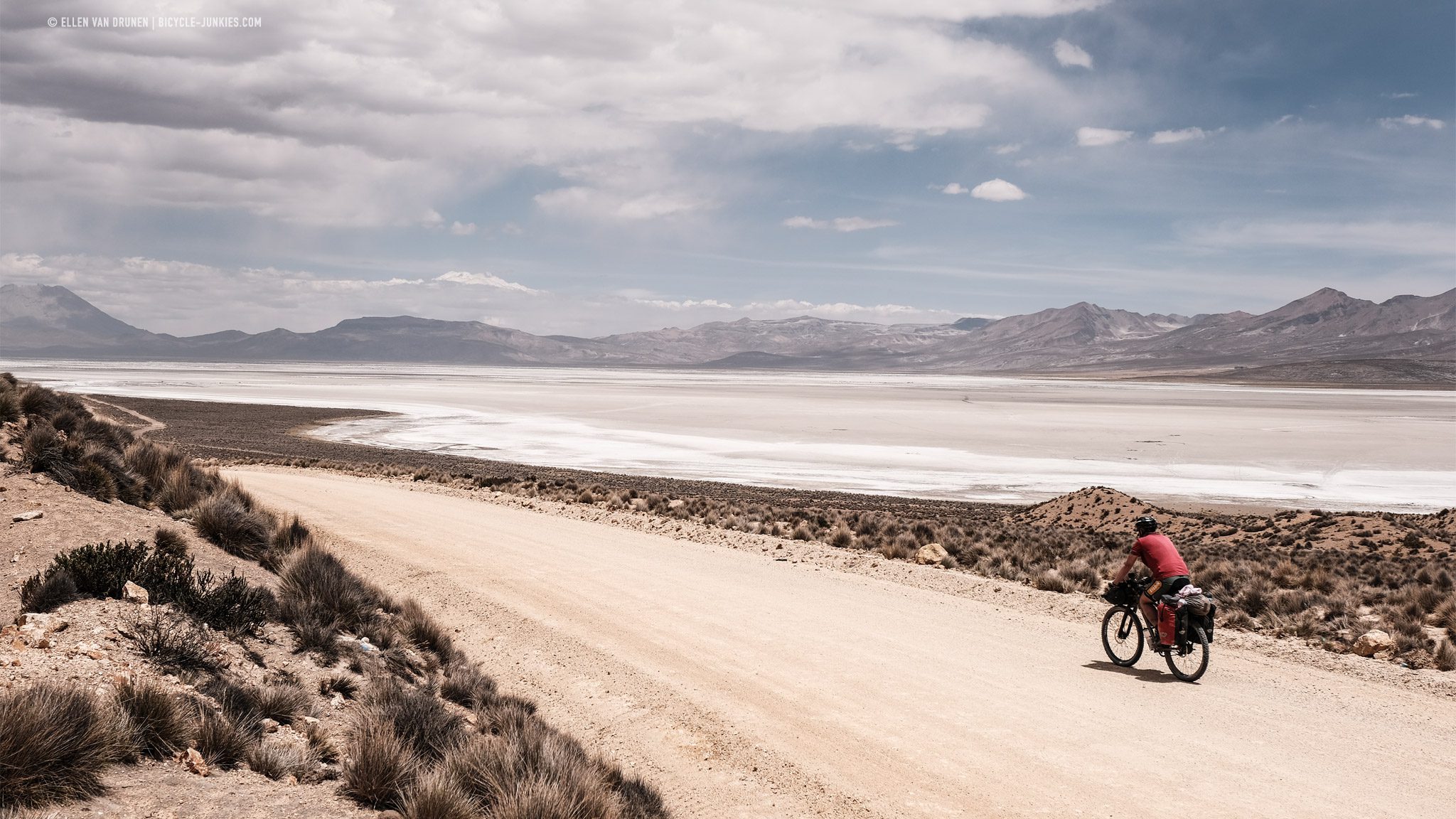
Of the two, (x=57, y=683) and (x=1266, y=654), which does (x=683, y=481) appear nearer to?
(x=1266, y=654)

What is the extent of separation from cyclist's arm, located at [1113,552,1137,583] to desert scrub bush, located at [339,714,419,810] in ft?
25.3

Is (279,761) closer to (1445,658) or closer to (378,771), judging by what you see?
(378,771)

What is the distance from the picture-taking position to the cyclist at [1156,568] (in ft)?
32.4

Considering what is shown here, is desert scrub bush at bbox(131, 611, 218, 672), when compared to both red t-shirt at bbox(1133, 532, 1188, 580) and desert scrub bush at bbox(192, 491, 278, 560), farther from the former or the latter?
red t-shirt at bbox(1133, 532, 1188, 580)

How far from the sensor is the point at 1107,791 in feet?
23.5

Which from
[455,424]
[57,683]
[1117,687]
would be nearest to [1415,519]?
[1117,687]

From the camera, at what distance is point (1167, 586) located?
389 inches

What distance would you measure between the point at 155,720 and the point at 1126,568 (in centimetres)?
931

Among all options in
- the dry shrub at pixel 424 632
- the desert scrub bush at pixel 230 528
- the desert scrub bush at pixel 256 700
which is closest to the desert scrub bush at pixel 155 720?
the desert scrub bush at pixel 256 700

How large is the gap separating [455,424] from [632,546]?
49.3m

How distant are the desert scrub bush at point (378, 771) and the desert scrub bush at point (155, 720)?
3.38ft

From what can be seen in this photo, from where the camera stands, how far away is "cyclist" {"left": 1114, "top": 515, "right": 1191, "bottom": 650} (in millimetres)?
9883

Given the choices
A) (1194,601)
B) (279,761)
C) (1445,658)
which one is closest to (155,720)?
(279,761)

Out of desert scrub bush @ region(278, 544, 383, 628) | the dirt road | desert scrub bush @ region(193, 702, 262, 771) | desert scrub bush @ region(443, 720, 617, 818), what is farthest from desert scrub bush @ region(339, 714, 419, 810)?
desert scrub bush @ region(278, 544, 383, 628)
